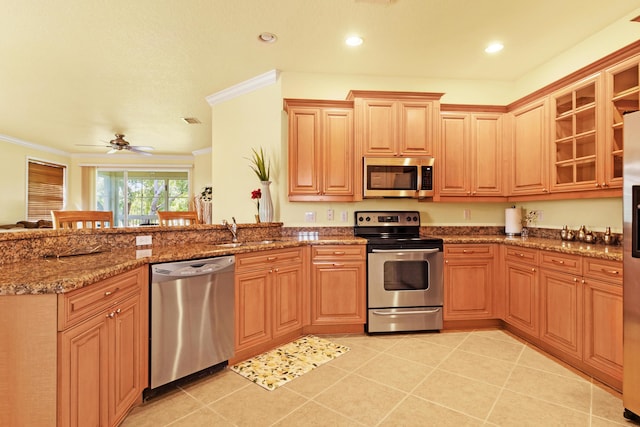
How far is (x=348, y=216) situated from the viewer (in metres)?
3.55

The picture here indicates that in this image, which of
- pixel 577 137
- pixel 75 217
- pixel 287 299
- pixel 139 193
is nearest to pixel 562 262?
pixel 577 137

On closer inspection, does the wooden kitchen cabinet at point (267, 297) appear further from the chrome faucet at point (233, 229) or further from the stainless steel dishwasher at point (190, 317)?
the chrome faucet at point (233, 229)

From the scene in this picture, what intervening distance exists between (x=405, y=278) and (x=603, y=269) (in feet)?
4.69

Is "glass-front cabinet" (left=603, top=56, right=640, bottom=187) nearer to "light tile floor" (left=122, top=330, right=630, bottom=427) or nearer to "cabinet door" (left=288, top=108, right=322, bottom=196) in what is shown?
"light tile floor" (left=122, top=330, right=630, bottom=427)

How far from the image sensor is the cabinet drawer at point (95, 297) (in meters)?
1.24

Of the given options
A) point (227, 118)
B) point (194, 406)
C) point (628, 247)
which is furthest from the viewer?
point (227, 118)

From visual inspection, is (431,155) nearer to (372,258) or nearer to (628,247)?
(372,258)

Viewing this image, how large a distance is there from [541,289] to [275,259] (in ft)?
7.31

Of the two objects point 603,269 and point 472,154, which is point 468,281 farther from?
point 472,154

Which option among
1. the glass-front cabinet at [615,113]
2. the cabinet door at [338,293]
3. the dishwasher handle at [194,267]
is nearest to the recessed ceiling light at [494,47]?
the glass-front cabinet at [615,113]

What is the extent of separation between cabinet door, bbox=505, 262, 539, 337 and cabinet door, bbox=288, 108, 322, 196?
6.62 feet

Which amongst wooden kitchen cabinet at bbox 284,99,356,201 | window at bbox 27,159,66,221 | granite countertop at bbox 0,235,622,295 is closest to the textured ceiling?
wooden kitchen cabinet at bbox 284,99,356,201

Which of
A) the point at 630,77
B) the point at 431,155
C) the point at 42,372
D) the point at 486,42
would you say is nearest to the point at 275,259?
the point at 42,372


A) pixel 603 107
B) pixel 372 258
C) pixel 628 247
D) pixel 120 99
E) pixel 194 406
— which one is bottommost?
pixel 194 406
